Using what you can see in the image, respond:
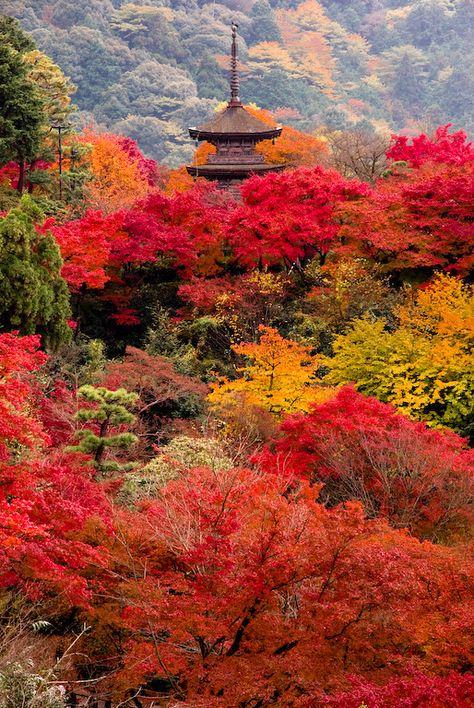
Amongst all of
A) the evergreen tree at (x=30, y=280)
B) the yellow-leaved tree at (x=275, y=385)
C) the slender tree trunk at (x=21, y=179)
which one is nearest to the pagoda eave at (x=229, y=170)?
the slender tree trunk at (x=21, y=179)

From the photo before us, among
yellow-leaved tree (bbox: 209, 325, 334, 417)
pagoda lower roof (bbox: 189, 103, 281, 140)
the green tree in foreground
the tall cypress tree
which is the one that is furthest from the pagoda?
the green tree in foreground

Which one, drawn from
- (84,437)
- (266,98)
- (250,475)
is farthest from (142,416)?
(266,98)

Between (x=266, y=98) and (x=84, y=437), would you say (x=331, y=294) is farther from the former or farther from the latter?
(x=266, y=98)

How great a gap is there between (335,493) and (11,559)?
6339 mm

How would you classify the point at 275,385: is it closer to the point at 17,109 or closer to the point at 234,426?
the point at 234,426

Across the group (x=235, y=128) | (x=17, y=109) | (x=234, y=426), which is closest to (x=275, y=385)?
(x=234, y=426)

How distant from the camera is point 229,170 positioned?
32.5 m

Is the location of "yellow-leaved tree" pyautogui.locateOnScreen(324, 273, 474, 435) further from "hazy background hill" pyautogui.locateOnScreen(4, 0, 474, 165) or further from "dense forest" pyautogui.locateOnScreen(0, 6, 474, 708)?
"hazy background hill" pyautogui.locateOnScreen(4, 0, 474, 165)

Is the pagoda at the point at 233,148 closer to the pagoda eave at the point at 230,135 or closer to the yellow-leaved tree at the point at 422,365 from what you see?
the pagoda eave at the point at 230,135

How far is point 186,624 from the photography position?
8828 mm

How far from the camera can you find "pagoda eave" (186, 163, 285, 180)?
106ft

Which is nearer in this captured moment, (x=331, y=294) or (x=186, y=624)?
(x=186, y=624)

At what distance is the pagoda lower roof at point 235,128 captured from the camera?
3238cm

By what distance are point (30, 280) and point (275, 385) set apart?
5.92 m
